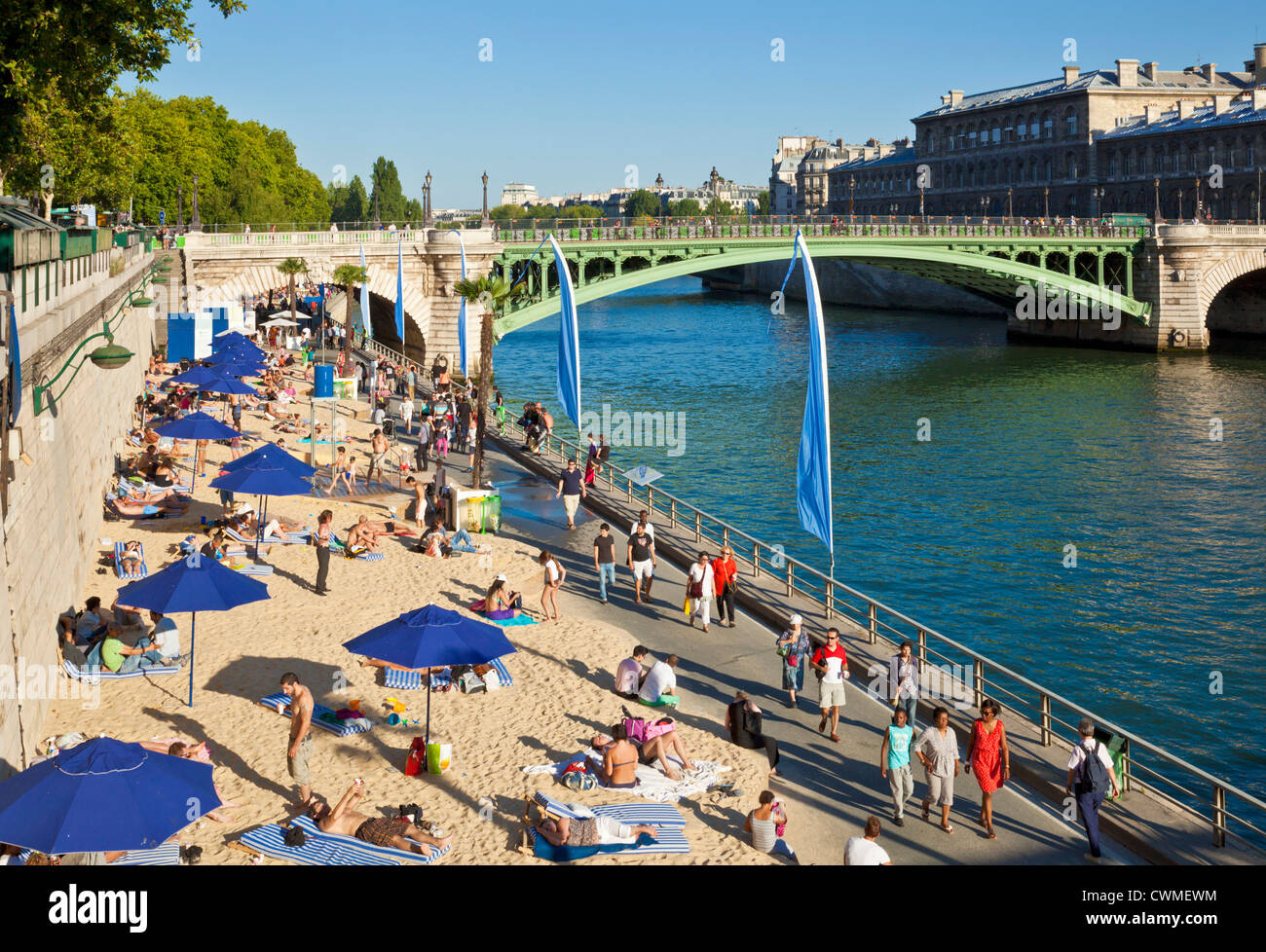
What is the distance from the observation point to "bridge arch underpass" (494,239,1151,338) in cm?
5241

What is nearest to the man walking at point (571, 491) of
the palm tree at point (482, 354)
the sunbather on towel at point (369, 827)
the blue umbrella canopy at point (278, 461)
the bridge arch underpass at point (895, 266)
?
the palm tree at point (482, 354)

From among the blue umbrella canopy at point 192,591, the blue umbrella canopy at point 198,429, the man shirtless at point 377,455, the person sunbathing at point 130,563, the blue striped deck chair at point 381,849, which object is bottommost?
the blue striped deck chair at point 381,849

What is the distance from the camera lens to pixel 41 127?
34125mm

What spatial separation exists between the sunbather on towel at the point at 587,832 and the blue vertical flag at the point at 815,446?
246 inches

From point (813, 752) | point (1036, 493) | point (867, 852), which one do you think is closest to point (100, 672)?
point (813, 752)

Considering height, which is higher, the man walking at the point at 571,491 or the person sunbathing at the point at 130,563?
the man walking at the point at 571,491

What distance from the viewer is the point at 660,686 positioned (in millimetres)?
15289

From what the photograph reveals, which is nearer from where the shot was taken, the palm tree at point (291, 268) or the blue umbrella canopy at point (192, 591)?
the blue umbrella canopy at point (192, 591)

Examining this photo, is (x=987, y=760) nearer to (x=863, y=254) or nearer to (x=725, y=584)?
(x=725, y=584)

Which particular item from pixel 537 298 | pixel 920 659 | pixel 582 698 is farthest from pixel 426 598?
pixel 537 298

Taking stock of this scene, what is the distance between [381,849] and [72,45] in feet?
55.8

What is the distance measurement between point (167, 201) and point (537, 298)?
4154 cm

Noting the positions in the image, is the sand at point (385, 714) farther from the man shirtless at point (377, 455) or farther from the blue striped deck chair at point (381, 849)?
the man shirtless at point (377, 455)

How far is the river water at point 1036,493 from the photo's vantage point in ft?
72.9
